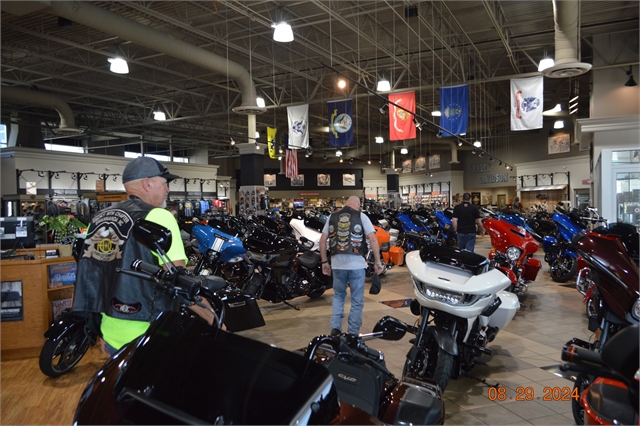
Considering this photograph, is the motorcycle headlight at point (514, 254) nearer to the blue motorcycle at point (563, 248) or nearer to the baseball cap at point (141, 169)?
the blue motorcycle at point (563, 248)

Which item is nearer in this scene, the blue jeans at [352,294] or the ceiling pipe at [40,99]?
the blue jeans at [352,294]

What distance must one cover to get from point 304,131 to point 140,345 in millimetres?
13023

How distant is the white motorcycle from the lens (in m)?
3.19

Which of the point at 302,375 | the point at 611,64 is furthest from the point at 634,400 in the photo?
the point at 611,64

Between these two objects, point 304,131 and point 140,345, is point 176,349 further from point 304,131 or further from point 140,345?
point 304,131

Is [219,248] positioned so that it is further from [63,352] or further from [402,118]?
[402,118]

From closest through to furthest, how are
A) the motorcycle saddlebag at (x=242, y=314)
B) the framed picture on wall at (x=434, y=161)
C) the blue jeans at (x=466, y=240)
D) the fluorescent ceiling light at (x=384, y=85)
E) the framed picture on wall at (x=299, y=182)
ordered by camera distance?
1. the motorcycle saddlebag at (x=242, y=314)
2. the blue jeans at (x=466, y=240)
3. the fluorescent ceiling light at (x=384, y=85)
4. the framed picture on wall at (x=434, y=161)
5. the framed picture on wall at (x=299, y=182)

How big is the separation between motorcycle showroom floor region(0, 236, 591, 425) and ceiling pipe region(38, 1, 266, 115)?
6519mm

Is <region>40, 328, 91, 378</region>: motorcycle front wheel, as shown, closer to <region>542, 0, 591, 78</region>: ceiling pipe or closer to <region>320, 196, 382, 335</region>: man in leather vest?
<region>320, 196, 382, 335</region>: man in leather vest

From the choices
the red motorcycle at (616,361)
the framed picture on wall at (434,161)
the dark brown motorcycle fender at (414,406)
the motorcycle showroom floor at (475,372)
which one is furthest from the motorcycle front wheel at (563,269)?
the framed picture on wall at (434,161)

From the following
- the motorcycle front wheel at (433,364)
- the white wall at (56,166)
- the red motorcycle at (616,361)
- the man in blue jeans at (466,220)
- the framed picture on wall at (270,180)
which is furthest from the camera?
the framed picture on wall at (270,180)

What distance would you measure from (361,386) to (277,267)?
4474 mm

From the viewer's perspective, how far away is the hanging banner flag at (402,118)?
1222 cm

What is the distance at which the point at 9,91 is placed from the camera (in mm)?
14547
